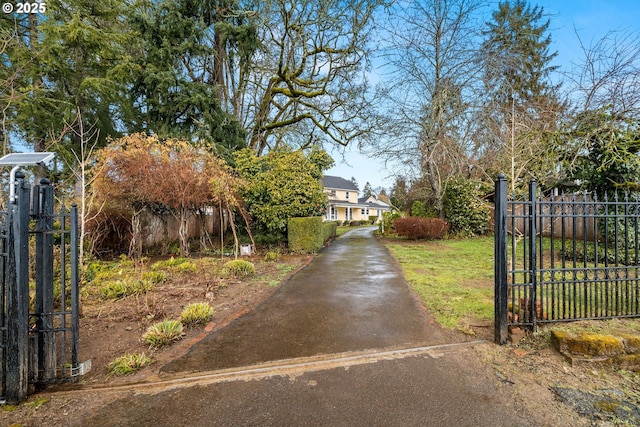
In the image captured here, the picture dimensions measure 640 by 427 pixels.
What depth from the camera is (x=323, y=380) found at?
2.93 metres

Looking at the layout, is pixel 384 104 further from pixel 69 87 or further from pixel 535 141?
pixel 69 87

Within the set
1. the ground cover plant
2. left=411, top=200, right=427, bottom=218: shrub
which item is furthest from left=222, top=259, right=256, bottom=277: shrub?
left=411, top=200, right=427, bottom=218: shrub

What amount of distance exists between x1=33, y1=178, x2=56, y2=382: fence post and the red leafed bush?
1525 cm

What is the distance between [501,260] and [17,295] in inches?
203

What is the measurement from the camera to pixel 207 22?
14.6 m

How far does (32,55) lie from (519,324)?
14845 mm

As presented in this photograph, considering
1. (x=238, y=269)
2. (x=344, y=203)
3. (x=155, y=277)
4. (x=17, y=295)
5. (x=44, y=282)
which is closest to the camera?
(x=17, y=295)

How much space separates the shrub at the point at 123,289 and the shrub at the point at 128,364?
2389 mm

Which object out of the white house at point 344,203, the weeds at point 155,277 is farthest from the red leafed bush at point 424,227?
the white house at point 344,203

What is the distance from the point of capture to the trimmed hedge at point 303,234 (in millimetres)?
11664

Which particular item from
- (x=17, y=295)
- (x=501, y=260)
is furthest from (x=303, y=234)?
(x=17, y=295)

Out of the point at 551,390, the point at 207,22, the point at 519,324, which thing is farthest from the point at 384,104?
the point at 551,390

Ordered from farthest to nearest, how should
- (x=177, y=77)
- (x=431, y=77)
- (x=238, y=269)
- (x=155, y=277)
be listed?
(x=431, y=77), (x=177, y=77), (x=238, y=269), (x=155, y=277)

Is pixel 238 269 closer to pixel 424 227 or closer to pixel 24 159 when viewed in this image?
pixel 24 159
